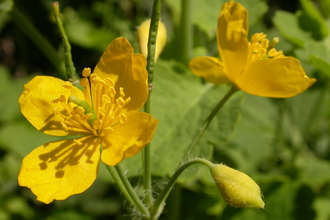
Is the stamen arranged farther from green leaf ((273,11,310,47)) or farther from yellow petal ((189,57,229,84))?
green leaf ((273,11,310,47))

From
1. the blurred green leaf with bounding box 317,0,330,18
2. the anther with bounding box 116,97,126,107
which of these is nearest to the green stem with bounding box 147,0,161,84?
the anther with bounding box 116,97,126,107

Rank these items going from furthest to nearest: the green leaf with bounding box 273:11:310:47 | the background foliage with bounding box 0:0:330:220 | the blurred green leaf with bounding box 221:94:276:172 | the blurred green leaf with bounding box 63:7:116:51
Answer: the blurred green leaf with bounding box 63:7:116:51 → the blurred green leaf with bounding box 221:94:276:172 → the green leaf with bounding box 273:11:310:47 → the background foliage with bounding box 0:0:330:220

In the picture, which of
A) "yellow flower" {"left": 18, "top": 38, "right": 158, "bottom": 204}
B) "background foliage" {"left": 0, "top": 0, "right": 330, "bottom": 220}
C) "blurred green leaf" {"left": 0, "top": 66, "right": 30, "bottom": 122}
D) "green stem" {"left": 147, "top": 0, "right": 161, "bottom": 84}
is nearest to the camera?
"green stem" {"left": 147, "top": 0, "right": 161, "bottom": 84}

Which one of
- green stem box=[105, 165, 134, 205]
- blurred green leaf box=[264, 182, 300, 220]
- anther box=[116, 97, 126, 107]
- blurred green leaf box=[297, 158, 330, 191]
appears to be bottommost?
blurred green leaf box=[297, 158, 330, 191]

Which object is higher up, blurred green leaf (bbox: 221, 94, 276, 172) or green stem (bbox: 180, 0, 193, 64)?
green stem (bbox: 180, 0, 193, 64)

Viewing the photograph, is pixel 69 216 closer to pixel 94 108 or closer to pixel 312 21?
pixel 94 108

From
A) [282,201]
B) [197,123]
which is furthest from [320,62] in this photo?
[282,201]

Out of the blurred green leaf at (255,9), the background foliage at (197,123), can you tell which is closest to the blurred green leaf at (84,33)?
the background foliage at (197,123)

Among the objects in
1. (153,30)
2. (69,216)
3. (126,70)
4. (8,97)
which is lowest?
(69,216)
